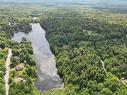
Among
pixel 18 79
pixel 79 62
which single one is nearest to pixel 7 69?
pixel 18 79

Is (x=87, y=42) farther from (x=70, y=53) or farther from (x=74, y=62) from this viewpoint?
(x=74, y=62)

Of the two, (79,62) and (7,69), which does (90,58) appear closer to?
(79,62)

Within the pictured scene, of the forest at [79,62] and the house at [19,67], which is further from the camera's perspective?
the house at [19,67]

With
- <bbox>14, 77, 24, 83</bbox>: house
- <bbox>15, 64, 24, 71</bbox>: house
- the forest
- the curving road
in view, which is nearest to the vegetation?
the forest

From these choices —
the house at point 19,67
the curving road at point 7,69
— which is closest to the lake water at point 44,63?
the house at point 19,67

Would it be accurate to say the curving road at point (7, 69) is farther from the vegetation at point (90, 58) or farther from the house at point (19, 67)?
the vegetation at point (90, 58)

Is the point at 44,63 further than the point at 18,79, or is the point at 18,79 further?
the point at 44,63

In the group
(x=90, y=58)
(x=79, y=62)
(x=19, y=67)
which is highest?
(x=90, y=58)

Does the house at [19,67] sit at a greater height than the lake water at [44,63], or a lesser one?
greater

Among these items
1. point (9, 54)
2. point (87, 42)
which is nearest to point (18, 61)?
point (9, 54)
